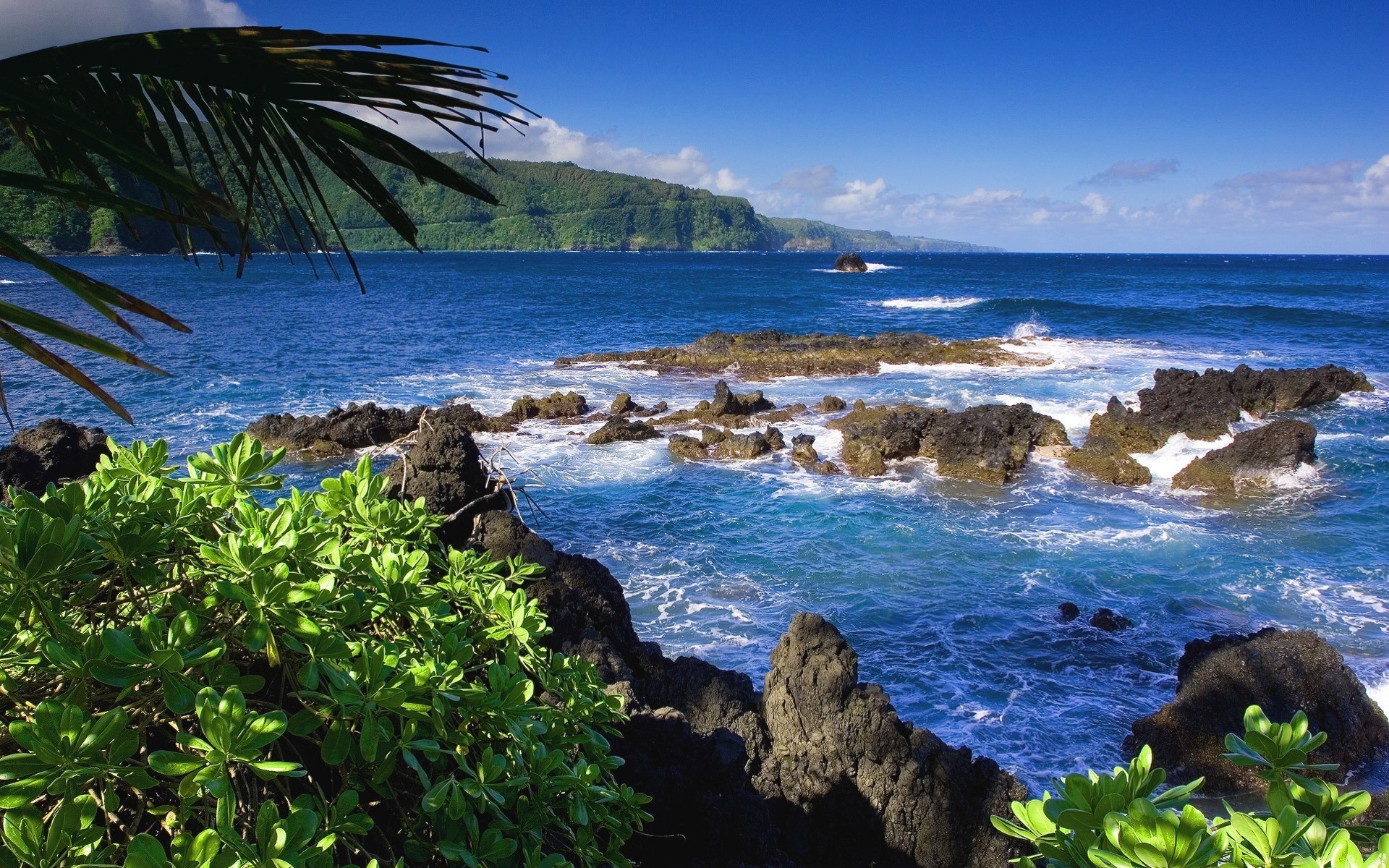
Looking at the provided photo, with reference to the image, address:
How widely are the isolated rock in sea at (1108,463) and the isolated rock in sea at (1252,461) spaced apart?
601mm

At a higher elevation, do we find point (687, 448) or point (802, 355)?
point (802, 355)

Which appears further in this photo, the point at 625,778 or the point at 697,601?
the point at 697,601

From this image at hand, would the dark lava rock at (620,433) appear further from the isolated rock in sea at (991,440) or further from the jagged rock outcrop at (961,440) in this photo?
the isolated rock in sea at (991,440)

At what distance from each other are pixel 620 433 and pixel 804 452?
4162 millimetres

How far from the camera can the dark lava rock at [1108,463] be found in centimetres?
1471

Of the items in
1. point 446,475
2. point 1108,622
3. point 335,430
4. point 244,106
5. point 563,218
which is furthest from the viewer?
Result: point 563,218

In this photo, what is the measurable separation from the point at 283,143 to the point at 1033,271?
103393 mm

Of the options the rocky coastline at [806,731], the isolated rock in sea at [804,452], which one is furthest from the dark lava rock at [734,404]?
the rocky coastline at [806,731]

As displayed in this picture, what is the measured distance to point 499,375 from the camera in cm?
2625

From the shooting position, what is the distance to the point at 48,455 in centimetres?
1097

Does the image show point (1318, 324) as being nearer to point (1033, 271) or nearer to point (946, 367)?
point (946, 367)

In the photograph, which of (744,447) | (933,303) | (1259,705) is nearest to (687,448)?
(744,447)

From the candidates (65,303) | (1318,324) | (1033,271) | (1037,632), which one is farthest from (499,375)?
(1033,271)

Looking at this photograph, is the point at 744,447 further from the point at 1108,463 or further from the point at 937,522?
the point at 1108,463
